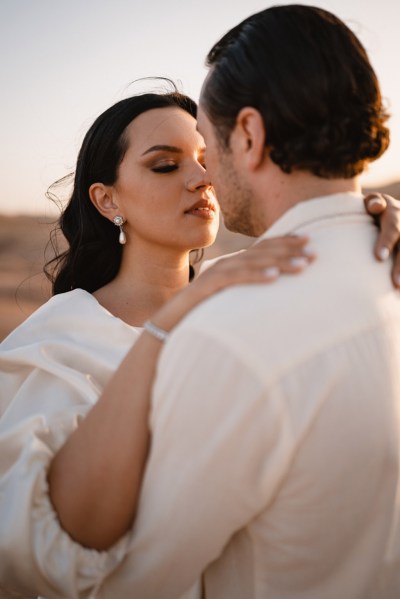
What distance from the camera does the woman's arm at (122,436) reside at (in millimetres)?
1515

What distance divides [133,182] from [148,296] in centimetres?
62

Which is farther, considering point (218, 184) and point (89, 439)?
point (218, 184)

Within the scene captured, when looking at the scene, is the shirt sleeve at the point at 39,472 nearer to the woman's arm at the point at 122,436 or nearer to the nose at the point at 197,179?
the woman's arm at the point at 122,436

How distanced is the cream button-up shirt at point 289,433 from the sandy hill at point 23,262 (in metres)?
4.95

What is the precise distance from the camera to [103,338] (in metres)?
2.78

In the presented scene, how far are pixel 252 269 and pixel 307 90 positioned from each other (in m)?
0.52

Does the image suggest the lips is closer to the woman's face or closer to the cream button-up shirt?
the woman's face

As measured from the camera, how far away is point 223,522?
1.43 metres

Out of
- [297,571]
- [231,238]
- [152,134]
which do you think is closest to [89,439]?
[297,571]

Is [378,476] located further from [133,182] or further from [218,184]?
[133,182]

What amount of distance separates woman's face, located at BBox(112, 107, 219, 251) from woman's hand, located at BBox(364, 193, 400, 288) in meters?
1.23

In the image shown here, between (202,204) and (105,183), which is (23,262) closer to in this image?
(105,183)

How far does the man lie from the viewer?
52.2 inches

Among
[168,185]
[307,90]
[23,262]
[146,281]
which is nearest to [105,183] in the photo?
[168,185]
